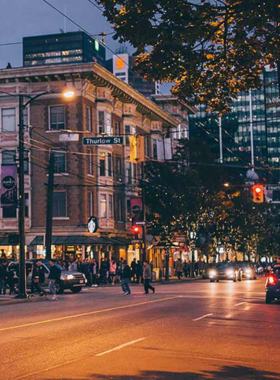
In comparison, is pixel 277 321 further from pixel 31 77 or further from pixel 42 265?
pixel 31 77

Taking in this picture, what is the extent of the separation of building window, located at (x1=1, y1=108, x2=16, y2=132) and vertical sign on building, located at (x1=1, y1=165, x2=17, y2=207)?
2314 cm

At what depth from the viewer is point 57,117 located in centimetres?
5756

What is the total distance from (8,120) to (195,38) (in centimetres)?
4714

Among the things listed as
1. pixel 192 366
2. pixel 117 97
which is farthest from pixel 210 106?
pixel 117 97

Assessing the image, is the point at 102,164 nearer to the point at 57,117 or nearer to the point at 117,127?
the point at 117,127

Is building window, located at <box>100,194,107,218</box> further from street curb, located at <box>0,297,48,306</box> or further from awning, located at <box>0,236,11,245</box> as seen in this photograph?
street curb, located at <box>0,297,48,306</box>

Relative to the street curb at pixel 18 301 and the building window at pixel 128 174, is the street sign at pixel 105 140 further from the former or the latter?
the building window at pixel 128 174

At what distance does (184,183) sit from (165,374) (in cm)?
5149

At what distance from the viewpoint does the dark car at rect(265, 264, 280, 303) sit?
2642 cm

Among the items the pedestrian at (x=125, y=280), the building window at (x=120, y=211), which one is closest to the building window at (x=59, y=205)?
the building window at (x=120, y=211)

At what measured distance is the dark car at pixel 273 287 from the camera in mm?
26422

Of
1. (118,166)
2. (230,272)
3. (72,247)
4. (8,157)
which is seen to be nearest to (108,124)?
(118,166)

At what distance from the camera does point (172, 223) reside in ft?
204

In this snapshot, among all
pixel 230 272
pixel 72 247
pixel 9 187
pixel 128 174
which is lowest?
pixel 230 272
